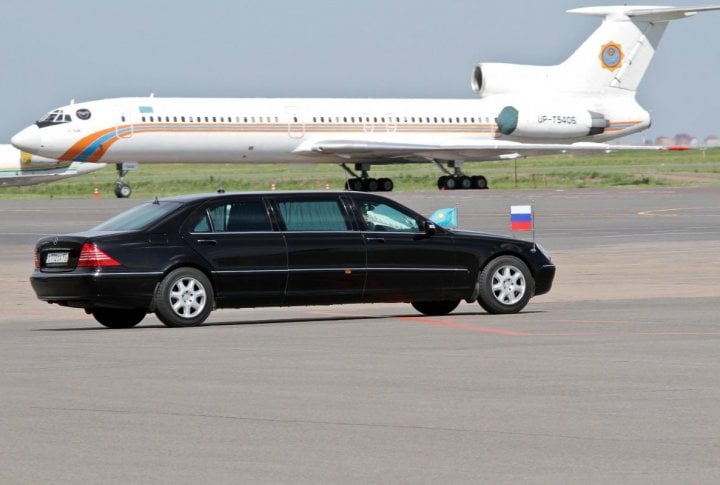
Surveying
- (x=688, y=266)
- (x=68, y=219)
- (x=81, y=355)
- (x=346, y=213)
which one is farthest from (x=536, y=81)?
(x=81, y=355)

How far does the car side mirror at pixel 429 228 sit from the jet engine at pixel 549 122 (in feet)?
A: 153

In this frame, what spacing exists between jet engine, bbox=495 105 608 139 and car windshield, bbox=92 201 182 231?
47.3 meters

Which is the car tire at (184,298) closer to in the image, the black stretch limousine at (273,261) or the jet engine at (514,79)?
the black stretch limousine at (273,261)

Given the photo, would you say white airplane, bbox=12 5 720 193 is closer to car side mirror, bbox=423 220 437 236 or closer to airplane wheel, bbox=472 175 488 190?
airplane wheel, bbox=472 175 488 190

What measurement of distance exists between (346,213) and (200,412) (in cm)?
780

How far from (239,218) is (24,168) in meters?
65.7

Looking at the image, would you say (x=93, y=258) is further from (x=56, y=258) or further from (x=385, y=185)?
(x=385, y=185)

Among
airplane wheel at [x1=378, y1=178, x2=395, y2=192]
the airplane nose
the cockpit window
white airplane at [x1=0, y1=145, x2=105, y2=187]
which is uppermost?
white airplane at [x1=0, y1=145, x2=105, y2=187]

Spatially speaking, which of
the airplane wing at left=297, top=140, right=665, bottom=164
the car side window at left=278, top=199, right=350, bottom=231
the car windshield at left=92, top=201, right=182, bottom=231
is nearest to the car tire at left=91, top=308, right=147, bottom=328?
the car windshield at left=92, top=201, right=182, bottom=231

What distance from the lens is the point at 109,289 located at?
54.3 ft

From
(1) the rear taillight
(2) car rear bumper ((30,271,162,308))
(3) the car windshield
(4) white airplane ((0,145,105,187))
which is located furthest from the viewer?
(4) white airplane ((0,145,105,187))

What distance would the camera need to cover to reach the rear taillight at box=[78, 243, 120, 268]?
54.6 feet

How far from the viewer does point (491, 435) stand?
29.7 ft

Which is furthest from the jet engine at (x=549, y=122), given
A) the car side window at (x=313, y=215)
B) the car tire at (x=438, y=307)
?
the car side window at (x=313, y=215)
